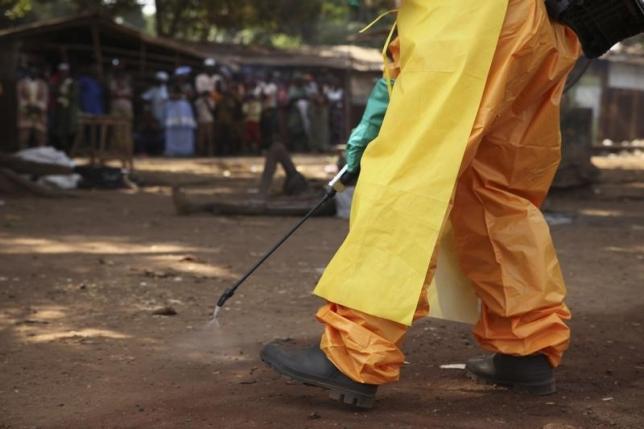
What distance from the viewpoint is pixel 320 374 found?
135 inches

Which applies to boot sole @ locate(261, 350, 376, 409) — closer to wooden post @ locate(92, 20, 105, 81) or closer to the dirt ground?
the dirt ground

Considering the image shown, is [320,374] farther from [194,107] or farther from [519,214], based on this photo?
[194,107]

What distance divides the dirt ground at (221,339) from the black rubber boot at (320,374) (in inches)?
2.8

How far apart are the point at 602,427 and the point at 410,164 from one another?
1.04 metres

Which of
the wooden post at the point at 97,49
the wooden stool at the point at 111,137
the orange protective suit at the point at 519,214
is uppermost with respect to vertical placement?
the wooden post at the point at 97,49

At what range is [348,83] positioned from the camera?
2967cm

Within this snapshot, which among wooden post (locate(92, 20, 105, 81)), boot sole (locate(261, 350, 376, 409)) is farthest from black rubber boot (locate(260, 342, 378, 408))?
wooden post (locate(92, 20, 105, 81))

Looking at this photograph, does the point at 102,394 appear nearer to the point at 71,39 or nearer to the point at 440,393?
the point at 440,393

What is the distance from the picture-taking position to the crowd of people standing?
21641mm

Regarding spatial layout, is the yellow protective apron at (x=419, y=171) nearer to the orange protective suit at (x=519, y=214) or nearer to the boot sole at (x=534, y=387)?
the orange protective suit at (x=519, y=214)

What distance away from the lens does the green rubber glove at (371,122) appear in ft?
11.7

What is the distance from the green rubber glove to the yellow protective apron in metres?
0.19

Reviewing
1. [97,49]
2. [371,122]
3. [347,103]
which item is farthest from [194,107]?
[371,122]

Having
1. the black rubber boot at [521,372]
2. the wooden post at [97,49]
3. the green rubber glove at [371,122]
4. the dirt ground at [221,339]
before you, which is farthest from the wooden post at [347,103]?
the green rubber glove at [371,122]
